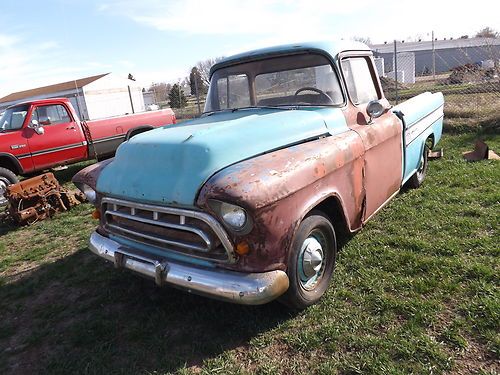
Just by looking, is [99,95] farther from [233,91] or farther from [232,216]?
[232,216]

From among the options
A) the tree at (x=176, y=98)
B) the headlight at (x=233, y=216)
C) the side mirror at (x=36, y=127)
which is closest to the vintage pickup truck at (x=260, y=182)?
the headlight at (x=233, y=216)

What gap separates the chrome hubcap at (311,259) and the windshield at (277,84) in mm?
1324

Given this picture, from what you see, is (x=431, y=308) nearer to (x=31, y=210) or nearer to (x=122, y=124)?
(x=31, y=210)

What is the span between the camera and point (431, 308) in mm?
2893

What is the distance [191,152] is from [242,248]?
0.73m

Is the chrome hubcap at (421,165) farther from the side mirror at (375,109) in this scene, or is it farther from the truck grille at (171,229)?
the truck grille at (171,229)

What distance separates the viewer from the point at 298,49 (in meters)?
3.78

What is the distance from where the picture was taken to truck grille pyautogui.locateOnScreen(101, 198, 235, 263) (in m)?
2.53

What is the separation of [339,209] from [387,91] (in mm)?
11245

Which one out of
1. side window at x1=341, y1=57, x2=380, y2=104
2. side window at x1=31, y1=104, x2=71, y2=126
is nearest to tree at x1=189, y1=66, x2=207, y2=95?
side window at x1=31, y1=104, x2=71, y2=126

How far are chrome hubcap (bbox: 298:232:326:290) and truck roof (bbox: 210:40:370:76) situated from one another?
1713 millimetres

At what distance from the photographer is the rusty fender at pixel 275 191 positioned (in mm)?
2422

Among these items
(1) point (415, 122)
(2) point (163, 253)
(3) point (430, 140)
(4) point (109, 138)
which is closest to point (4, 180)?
(4) point (109, 138)

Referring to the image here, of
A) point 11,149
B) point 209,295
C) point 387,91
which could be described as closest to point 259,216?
point 209,295
